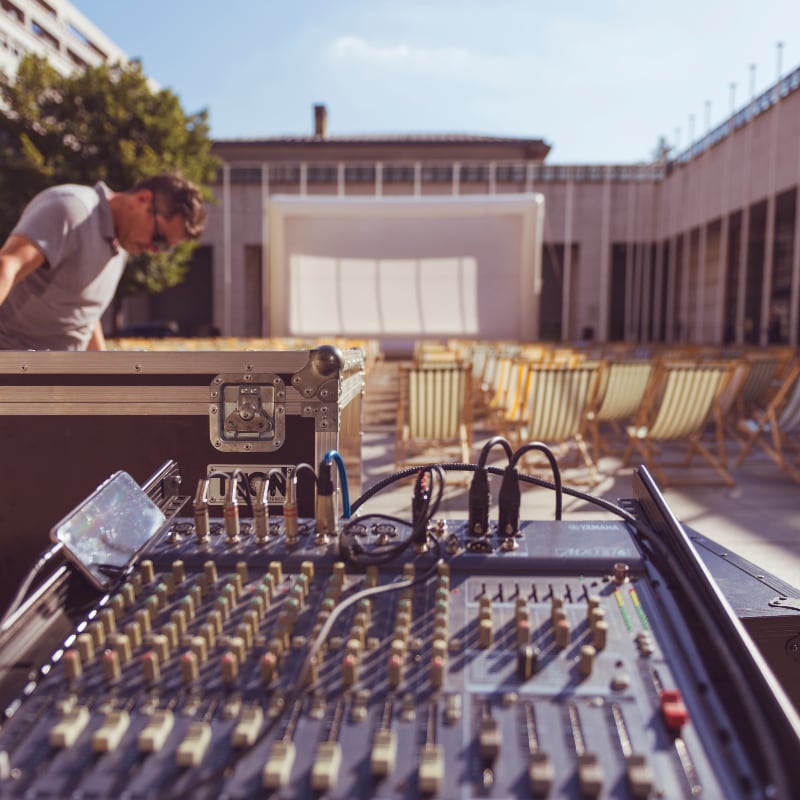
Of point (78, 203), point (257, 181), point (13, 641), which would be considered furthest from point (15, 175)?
point (13, 641)

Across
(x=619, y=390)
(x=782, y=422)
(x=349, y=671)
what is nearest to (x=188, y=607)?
(x=349, y=671)

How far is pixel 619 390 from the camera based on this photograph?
5.92 meters

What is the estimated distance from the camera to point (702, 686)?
0.75 metres

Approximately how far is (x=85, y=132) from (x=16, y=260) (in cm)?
1890

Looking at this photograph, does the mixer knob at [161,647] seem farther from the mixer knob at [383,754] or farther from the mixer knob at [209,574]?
the mixer knob at [383,754]

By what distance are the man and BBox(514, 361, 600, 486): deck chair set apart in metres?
3.46

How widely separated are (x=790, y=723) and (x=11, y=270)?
2060mm

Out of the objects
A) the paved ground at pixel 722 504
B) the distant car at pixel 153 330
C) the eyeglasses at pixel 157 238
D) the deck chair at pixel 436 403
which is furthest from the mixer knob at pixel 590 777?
the distant car at pixel 153 330

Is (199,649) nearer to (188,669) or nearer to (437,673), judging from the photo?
(188,669)

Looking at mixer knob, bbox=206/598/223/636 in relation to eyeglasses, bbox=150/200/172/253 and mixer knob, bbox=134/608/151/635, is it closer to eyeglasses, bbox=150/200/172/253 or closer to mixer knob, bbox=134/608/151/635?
mixer knob, bbox=134/608/151/635

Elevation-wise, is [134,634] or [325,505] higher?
[325,505]

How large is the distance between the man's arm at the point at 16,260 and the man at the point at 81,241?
55 millimetres

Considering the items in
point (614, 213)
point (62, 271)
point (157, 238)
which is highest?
point (614, 213)

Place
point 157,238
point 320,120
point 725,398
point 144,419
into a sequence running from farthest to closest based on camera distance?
point 320,120 → point 725,398 → point 157,238 → point 144,419
